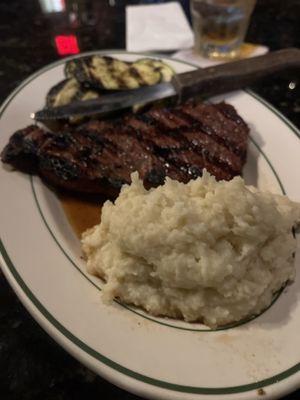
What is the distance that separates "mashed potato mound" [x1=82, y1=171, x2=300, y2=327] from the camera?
76.9 inches

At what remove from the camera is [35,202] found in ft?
8.20

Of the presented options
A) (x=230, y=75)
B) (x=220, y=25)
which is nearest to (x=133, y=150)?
(x=230, y=75)

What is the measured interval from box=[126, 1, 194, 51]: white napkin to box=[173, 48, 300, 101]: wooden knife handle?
3.32 feet

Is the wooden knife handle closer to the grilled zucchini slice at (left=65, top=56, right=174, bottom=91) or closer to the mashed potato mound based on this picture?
the grilled zucchini slice at (left=65, top=56, right=174, bottom=91)

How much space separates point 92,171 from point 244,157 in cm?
98

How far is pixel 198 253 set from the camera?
6.43 ft

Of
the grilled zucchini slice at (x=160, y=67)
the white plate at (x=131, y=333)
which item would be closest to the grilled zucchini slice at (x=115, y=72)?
the grilled zucchini slice at (x=160, y=67)

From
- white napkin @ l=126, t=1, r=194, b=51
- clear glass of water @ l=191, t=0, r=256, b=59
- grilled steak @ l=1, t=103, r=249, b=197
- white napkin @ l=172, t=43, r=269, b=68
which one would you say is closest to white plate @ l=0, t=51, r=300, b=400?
grilled steak @ l=1, t=103, r=249, b=197

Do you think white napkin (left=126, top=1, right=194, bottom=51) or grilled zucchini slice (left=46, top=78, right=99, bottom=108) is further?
white napkin (left=126, top=1, right=194, bottom=51)

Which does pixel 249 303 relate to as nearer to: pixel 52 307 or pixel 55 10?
pixel 52 307

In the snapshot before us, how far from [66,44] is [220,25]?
5.14 ft

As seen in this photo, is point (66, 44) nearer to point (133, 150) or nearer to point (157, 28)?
point (157, 28)

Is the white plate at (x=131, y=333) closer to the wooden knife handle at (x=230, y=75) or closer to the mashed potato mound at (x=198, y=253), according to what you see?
the mashed potato mound at (x=198, y=253)

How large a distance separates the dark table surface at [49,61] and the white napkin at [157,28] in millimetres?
245
